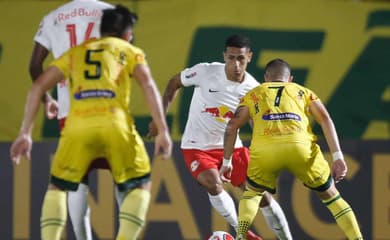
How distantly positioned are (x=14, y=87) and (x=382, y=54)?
3.84m

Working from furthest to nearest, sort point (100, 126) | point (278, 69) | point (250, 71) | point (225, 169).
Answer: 1. point (250, 71)
2. point (225, 169)
3. point (278, 69)
4. point (100, 126)

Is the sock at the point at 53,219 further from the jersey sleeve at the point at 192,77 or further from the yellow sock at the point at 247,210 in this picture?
the jersey sleeve at the point at 192,77

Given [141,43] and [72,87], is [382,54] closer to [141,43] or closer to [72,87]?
[141,43]

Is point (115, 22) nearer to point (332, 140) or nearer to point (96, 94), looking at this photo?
point (96, 94)

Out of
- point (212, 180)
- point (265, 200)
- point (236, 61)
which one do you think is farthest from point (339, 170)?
point (236, 61)

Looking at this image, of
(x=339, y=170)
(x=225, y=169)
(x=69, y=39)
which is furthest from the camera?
(x=225, y=169)

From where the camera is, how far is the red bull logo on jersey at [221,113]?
38.5ft

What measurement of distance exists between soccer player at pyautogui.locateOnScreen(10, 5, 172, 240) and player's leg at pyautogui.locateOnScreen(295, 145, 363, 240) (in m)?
1.88

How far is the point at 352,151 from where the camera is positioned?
1399cm

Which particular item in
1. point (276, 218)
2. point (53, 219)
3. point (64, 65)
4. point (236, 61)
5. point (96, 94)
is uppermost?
point (64, 65)

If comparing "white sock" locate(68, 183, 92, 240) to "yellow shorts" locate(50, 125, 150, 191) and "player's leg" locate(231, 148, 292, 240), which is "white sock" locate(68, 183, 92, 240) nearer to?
"yellow shorts" locate(50, 125, 150, 191)

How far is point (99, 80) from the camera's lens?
895 cm

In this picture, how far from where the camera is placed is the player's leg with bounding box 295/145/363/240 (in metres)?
10.5

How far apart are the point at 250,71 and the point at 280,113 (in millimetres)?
3313
